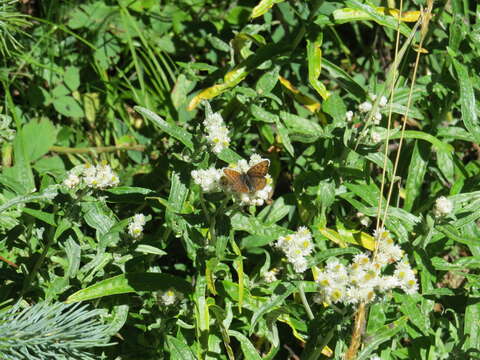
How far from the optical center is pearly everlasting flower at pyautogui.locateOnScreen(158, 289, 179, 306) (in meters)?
2.33

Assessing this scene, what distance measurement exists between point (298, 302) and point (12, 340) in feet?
4.65

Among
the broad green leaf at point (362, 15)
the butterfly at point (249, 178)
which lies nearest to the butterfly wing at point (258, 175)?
the butterfly at point (249, 178)

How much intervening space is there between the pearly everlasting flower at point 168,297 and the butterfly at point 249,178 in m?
0.52

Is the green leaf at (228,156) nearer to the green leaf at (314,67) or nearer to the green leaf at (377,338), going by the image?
the green leaf at (314,67)

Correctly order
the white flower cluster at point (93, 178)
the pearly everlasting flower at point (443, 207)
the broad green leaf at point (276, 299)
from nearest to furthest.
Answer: the white flower cluster at point (93, 178)
the broad green leaf at point (276, 299)
the pearly everlasting flower at point (443, 207)

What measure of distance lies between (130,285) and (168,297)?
154 millimetres

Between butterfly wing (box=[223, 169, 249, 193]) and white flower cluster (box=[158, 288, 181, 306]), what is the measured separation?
0.52 metres

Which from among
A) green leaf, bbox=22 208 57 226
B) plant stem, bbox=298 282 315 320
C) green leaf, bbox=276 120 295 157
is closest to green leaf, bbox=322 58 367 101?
green leaf, bbox=276 120 295 157

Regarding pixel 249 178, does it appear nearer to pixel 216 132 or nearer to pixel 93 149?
pixel 216 132

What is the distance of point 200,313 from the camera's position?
232 centimetres

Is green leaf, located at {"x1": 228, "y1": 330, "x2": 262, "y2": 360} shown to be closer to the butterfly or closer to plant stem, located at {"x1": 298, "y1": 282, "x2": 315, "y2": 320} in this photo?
plant stem, located at {"x1": 298, "y1": 282, "x2": 315, "y2": 320}

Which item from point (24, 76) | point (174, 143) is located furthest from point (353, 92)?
point (24, 76)

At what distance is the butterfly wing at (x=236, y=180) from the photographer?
2.03 metres

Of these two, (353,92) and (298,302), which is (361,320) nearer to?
(298,302)
